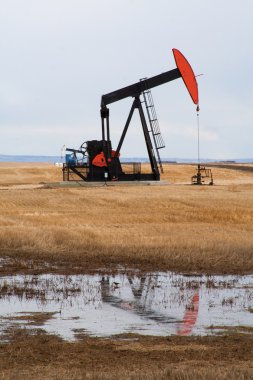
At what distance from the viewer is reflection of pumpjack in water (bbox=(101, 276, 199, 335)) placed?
1311cm

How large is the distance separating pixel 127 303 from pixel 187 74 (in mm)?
35481

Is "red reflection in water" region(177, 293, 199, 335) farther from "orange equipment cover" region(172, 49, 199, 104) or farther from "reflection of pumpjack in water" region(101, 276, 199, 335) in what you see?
"orange equipment cover" region(172, 49, 199, 104)

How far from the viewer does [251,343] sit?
11359 mm

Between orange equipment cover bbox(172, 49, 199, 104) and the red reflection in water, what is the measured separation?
34173mm

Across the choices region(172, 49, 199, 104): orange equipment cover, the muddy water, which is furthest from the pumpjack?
the muddy water

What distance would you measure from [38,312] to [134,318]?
4.67 ft

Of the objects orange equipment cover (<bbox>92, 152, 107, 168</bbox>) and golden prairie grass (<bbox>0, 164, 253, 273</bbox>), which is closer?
golden prairie grass (<bbox>0, 164, 253, 273</bbox>)

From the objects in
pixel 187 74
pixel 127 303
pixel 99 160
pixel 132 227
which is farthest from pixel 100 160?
pixel 127 303

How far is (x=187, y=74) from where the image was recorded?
49344mm

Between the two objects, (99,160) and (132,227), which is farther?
(99,160)

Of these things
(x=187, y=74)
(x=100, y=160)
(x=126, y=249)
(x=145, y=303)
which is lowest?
(x=145, y=303)

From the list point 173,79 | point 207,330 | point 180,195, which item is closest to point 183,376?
point 207,330

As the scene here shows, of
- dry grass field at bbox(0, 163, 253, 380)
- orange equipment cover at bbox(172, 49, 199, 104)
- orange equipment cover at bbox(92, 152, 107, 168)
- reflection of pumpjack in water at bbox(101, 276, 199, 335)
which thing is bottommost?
reflection of pumpjack in water at bbox(101, 276, 199, 335)

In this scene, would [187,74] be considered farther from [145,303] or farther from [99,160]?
[145,303]
